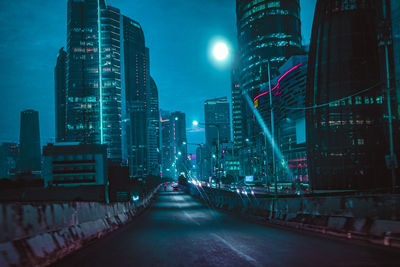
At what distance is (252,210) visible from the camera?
2278 cm

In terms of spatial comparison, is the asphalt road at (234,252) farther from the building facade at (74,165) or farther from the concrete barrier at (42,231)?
the building facade at (74,165)

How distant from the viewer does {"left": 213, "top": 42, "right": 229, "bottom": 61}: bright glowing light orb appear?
23.7 metres

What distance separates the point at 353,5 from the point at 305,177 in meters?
56.3

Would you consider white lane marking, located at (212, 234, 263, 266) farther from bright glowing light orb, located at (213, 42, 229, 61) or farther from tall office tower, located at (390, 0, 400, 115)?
tall office tower, located at (390, 0, 400, 115)

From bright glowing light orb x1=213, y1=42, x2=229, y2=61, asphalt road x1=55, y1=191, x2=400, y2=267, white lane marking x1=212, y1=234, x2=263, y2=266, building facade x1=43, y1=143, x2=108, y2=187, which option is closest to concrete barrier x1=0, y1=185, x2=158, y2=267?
asphalt road x1=55, y1=191, x2=400, y2=267

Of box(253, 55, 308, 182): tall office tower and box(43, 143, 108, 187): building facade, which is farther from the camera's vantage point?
box(43, 143, 108, 187): building facade

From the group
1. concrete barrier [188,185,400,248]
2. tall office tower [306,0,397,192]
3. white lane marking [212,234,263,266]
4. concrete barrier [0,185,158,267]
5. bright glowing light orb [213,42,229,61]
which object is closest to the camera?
concrete barrier [0,185,158,267]

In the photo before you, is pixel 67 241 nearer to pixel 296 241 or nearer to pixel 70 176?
pixel 296 241

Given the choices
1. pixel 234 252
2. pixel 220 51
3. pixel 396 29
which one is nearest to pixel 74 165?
pixel 396 29

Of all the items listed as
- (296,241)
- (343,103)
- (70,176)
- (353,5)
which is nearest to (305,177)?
(343,103)

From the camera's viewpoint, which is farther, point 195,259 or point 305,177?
point 305,177

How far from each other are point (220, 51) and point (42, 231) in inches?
708

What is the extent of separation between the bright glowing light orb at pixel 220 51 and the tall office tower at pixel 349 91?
5063 centimetres

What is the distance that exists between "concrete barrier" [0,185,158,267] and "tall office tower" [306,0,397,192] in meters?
63.1
